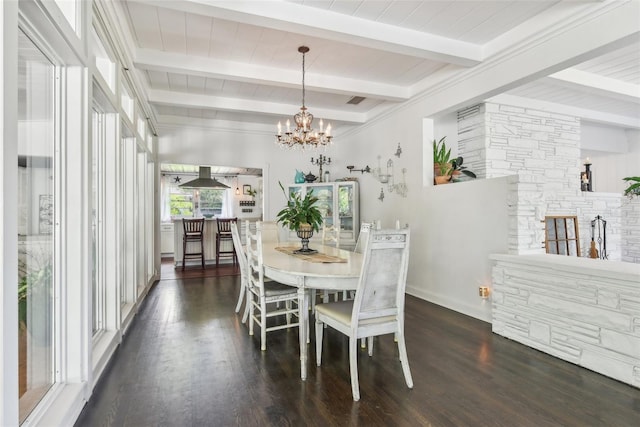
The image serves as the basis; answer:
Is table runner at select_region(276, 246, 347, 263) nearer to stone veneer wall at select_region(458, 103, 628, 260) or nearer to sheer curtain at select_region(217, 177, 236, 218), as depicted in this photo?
stone veneer wall at select_region(458, 103, 628, 260)

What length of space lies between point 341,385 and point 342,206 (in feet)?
13.6

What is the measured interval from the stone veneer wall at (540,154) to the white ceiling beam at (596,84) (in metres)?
0.84

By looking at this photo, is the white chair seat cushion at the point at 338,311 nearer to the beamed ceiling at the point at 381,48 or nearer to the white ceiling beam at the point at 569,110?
the beamed ceiling at the point at 381,48

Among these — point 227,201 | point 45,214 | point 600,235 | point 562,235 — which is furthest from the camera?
point 227,201

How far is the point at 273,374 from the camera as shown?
239 cm

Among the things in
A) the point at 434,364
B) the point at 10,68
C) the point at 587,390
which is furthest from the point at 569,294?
the point at 10,68

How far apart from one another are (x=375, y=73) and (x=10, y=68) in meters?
3.56

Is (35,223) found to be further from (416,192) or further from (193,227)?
(193,227)

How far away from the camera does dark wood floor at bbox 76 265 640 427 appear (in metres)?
1.89

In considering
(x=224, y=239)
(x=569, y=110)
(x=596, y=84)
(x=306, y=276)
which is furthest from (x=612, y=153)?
(x=224, y=239)

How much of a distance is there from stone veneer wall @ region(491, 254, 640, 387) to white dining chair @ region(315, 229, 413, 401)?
1.39 meters

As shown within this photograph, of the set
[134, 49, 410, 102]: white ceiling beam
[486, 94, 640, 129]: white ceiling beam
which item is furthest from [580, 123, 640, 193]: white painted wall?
[134, 49, 410, 102]: white ceiling beam

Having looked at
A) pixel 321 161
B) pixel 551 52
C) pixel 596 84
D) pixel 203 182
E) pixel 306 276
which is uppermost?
pixel 596 84

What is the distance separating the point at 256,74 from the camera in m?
3.77
